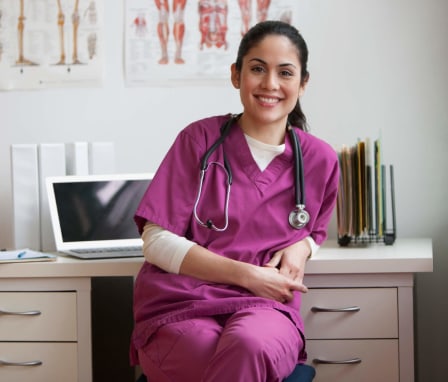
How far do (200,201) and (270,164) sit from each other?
7.3 inches

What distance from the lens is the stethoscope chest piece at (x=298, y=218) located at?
1.82 m

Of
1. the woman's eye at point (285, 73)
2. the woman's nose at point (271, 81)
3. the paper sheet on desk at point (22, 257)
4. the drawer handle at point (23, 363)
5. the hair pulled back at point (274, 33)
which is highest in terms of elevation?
the hair pulled back at point (274, 33)

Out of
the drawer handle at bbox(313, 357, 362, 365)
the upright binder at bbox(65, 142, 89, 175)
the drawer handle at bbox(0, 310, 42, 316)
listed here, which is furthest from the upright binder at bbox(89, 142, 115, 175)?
the drawer handle at bbox(313, 357, 362, 365)

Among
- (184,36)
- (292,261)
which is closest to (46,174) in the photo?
(184,36)

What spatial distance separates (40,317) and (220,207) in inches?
21.9

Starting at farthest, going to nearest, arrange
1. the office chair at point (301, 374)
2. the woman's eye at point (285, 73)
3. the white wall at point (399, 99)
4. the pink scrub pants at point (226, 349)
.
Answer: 1. the white wall at point (399, 99)
2. the woman's eye at point (285, 73)
3. the office chair at point (301, 374)
4. the pink scrub pants at point (226, 349)

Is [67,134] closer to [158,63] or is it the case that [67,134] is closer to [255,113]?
[158,63]

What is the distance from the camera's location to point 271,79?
181 cm

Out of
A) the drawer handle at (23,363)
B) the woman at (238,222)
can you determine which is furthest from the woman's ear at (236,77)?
the drawer handle at (23,363)

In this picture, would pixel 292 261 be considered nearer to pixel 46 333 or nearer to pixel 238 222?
pixel 238 222

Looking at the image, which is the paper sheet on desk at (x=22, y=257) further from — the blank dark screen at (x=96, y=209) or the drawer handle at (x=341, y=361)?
the drawer handle at (x=341, y=361)

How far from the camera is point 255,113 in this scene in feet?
6.06

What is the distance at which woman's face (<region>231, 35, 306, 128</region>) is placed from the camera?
5.95 feet

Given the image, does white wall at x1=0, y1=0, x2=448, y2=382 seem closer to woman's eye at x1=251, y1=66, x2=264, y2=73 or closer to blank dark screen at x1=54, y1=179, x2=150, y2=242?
blank dark screen at x1=54, y1=179, x2=150, y2=242
